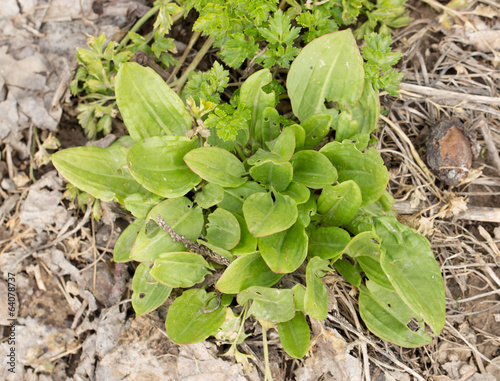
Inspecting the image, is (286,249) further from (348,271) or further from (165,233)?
(165,233)

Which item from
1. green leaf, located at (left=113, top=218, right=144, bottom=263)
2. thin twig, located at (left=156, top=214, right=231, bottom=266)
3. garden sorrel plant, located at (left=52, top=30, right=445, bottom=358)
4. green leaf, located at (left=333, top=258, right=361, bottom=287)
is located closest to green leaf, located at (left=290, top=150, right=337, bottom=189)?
garden sorrel plant, located at (left=52, top=30, right=445, bottom=358)

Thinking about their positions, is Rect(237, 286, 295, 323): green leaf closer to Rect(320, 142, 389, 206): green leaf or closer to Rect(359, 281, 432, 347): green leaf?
Rect(359, 281, 432, 347): green leaf

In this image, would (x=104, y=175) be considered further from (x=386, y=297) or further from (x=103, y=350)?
(x=386, y=297)

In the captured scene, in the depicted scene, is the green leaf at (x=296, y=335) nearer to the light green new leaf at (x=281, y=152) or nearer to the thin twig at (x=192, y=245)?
the thin twig at (x=192, y=245)

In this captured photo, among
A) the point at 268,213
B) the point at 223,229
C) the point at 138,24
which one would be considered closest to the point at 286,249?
the point at 268,213

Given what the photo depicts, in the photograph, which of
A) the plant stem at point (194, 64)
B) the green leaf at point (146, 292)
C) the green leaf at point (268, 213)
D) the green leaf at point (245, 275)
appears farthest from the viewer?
the plant stem at point (194, 64)

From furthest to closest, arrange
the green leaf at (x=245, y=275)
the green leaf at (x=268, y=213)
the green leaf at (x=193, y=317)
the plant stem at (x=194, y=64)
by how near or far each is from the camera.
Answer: the plant stem at (x=194, y=64) → the green leaf at (x=193, y=317) → the green leaf at (x=245, y=275) → the green leaf at (x=268, y=213)

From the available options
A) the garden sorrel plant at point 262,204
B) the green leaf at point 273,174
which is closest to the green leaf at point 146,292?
the garden sorrel plant at point 262,204
